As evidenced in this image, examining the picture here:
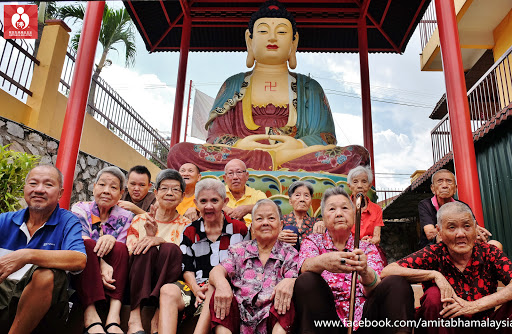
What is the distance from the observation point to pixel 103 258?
7.64 ft

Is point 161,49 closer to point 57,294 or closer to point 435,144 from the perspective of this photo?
point 435,144

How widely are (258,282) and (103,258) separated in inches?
34.4

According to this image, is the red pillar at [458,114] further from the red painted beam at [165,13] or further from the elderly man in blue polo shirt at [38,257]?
the red painted beam at [165,13]

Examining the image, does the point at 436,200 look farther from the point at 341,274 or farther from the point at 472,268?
the point at 341,274

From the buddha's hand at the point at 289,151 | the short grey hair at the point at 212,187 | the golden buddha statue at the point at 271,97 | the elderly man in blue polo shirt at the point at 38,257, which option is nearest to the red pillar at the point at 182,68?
the golden buddha statue at the point at 271,97

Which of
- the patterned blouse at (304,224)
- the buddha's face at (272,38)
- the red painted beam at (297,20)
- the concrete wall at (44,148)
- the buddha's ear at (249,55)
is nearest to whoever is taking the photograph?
the patterned blouse at (304,224)

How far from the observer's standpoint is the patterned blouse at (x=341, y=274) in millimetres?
2074

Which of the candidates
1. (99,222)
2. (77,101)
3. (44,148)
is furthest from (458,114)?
(44,148)

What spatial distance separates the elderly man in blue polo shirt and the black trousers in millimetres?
1085

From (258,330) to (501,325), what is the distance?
111 cm

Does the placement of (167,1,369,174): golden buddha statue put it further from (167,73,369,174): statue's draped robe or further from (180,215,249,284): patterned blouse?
(180,215,249,284): patterned blouse

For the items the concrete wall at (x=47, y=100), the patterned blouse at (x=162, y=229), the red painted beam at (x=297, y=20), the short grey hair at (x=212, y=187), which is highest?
the red painted beam at (x=297, y=20)

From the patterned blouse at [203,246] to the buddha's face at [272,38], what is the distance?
4.69 m

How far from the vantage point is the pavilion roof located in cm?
716
